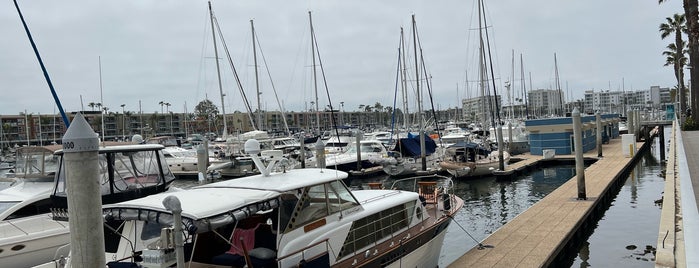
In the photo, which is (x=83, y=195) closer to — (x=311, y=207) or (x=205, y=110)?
(x=311, y=207)

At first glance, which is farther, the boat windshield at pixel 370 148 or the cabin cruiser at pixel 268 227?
the boat windshield at pixel 370 148

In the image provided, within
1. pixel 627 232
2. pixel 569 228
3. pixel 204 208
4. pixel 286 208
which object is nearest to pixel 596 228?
pixel 627 232

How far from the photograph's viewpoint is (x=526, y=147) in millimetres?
44000

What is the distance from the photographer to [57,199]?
1130cm

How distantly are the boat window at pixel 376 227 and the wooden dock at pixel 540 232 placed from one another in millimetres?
1566

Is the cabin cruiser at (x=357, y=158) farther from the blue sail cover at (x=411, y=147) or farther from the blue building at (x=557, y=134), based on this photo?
the blue building at (x=557, y=134)

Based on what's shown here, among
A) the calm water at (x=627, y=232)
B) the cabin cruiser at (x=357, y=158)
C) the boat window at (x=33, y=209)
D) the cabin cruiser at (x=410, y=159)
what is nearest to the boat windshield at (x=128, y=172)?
the boat window at (x=33, y=209)

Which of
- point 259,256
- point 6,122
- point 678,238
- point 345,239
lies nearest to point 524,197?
point 678,238

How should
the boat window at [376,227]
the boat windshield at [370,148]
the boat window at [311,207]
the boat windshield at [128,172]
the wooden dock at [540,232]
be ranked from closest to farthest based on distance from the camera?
1. the boat window at [311,207]
2. the boat window at [376,227]
3. the wooden dock at [540,232]
4. the boat windshield at [128,172]
5. the boat windshield at [370,148]

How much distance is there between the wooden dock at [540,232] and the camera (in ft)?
36.7

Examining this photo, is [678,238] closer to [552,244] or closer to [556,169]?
[552,244]

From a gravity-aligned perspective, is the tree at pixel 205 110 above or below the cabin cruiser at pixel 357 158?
above

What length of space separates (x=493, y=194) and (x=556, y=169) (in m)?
10.9

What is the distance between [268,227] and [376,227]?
230 cm
